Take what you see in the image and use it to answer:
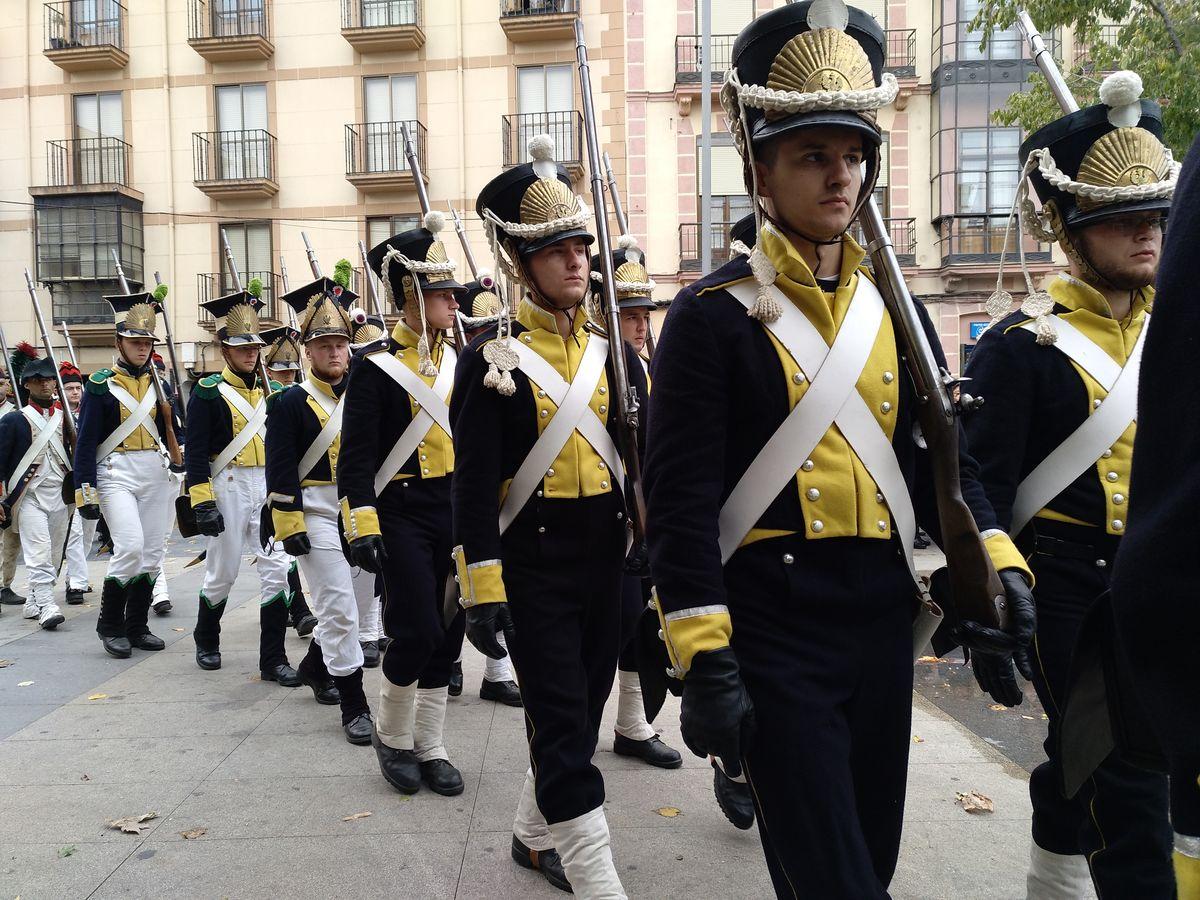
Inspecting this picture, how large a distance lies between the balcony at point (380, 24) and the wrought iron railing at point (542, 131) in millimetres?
3051

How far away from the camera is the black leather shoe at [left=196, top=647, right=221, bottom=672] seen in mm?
6746

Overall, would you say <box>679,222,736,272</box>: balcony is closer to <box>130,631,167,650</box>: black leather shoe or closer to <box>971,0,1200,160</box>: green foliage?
<box>971,0,1200,160</box>: green foliage

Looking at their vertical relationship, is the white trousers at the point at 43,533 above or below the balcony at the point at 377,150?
below

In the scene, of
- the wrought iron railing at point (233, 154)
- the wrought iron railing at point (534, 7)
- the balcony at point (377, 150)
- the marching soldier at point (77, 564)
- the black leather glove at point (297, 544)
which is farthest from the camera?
the wrought iron railing at point (233, 154)

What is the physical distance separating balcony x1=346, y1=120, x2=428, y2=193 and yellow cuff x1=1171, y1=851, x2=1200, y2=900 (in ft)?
79.5

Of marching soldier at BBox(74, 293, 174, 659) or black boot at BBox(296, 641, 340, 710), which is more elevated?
marching soldier at BBox(74, 293, 174, 659)

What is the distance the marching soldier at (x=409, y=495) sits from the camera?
14.8 feet

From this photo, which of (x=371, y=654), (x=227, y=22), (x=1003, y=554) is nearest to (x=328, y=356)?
(x=371, y=654)

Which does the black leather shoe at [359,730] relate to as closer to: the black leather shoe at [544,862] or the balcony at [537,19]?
the black leather shoe at [544,862]

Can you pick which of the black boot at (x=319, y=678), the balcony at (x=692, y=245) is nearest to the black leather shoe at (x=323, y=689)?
the black boot at (x=319, y=678)

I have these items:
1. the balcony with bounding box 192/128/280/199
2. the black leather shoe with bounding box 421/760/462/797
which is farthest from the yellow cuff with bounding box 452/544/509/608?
the balcony with bounding box 192/128/280/199

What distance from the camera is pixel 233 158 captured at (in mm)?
24812

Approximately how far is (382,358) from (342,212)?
2092 cm

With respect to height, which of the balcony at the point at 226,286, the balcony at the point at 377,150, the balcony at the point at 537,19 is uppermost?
the balcony at the point at 537,19
